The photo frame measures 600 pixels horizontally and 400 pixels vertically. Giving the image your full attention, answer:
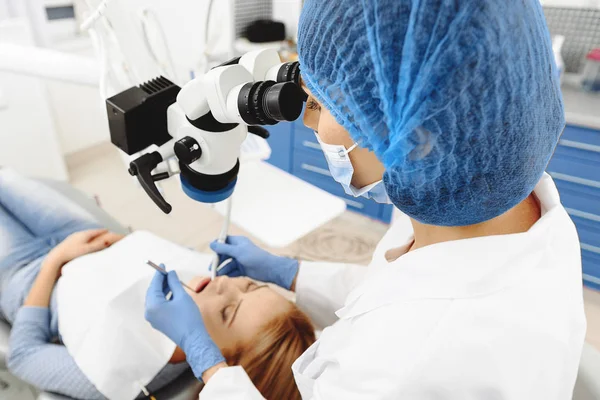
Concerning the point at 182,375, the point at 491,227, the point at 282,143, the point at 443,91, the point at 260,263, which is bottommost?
the point at 282,143

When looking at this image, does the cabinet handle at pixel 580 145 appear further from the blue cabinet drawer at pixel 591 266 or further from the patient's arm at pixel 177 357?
the patient's arm at pixel 177 357

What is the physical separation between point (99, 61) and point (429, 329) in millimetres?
886

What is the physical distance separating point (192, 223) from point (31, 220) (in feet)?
3.48

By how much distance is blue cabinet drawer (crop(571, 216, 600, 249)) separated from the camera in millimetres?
2051

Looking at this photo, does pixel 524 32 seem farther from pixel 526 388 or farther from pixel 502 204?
pixel 526 388

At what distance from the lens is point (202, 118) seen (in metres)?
0.72

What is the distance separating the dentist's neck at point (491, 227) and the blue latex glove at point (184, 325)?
20.3 inches

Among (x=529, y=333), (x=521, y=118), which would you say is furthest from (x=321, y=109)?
(x=529, y=333)

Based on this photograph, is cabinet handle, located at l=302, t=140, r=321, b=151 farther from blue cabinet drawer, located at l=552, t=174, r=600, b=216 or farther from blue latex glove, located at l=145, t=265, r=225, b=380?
blue latex glove, located at l=145, t=265, r=225, b=380

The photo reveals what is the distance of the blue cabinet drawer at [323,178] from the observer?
8.75ft

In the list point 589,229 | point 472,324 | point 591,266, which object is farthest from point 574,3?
point 472,324

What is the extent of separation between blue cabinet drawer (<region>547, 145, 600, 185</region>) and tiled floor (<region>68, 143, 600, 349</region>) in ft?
2.24

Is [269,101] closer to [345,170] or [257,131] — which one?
[345,170]

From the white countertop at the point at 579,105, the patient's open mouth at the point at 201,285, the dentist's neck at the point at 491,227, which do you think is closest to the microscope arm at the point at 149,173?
the dentist's neck at the point at 491,227
